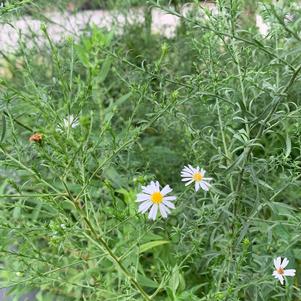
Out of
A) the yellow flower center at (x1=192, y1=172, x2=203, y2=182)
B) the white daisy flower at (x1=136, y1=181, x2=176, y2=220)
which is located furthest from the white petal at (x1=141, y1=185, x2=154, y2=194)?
the yellow flower center at (x1=192, y1=172, x2=203, y2=182)

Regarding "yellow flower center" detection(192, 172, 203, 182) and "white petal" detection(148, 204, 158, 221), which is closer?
"white petal" detection(148, 204, 158, 221)

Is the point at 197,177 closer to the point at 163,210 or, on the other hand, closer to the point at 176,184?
the point at 163,210

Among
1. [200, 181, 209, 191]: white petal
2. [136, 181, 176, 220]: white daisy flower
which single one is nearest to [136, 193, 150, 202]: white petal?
[136, 181, 176, 220]: white daisy flower

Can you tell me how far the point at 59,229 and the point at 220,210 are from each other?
1.04 ft

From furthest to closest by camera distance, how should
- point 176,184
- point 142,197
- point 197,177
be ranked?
point 176,184 < point 197,177 < point 142,197

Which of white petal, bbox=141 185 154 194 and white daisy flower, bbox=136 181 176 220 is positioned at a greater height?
white petal, bbox=141 185 154 194

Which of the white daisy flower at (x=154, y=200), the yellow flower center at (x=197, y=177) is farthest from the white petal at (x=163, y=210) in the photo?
the yellow flower center at (x=197, y=177)

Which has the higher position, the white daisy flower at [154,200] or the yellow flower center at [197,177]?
the white daisy flower at [154,200]

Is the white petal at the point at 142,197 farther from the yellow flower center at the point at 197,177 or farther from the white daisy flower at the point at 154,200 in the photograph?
the yellow flower center at the point at 197,177

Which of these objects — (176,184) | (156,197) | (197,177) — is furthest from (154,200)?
(176,184)

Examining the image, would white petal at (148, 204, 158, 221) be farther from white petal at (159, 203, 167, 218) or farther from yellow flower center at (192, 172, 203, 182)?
yellow flower center at (192, 172, 203, 182)

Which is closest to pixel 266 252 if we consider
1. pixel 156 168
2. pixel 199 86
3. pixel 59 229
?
pixel 199 86

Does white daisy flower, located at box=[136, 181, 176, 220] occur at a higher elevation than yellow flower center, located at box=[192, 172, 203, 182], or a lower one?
higher

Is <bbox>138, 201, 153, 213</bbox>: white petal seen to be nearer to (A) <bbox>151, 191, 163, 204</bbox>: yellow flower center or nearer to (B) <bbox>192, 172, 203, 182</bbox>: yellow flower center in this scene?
(A) <bbox>151, 191, 163, 204</bbox>: yellow flower center
